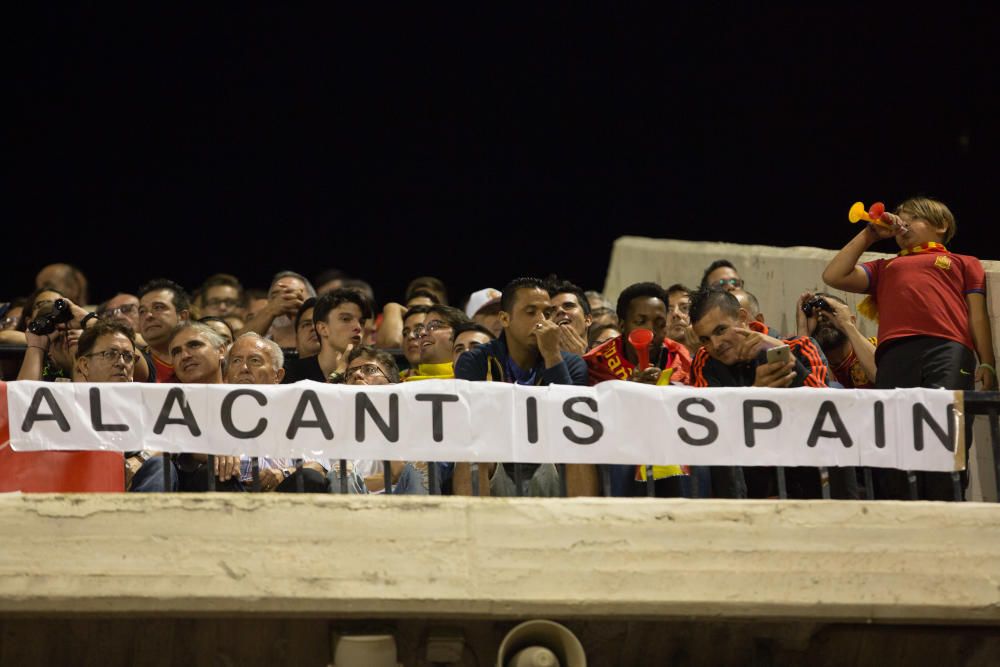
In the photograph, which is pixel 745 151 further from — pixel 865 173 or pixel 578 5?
pixel 578 5

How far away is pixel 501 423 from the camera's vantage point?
229 inches

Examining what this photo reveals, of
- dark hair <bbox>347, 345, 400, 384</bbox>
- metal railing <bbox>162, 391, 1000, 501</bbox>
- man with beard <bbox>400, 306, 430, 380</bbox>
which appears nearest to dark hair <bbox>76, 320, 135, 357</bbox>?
metal railing <bbox>162, 391, 1000, 501</bbox>

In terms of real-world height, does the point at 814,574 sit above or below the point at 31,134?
below

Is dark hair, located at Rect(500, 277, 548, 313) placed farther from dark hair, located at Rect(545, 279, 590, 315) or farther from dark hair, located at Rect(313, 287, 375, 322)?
dark hair, located at Rect(313, 287, 375, 322)

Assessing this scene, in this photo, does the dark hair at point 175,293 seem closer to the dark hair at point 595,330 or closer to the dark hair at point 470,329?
the dark hair at point 470,329

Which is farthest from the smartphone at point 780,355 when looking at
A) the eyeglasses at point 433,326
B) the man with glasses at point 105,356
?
the man with glasses at point 105,356

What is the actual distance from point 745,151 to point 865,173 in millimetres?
1213

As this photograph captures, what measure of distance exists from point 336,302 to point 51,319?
1614mm

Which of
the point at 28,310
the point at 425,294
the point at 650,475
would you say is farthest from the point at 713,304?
the point at 28,310

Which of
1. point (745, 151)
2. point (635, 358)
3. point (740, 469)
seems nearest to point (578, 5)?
point (745, 151)

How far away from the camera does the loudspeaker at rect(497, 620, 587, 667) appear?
5.73m

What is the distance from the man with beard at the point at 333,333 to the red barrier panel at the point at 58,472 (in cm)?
198

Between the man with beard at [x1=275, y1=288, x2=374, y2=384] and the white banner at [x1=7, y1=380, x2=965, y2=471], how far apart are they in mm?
2181

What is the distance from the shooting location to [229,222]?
48.5 feet
